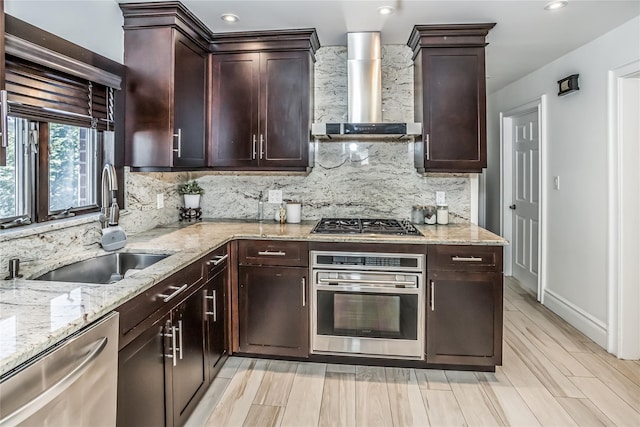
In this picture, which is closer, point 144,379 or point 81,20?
point 144,379

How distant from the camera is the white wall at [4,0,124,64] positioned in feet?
6.35

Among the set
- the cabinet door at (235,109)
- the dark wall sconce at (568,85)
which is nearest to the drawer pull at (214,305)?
the cabinet door at (235,109)

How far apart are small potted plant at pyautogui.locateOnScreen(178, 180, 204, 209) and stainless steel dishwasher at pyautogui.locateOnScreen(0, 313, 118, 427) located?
7.04 feet

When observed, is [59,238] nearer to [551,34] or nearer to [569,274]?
[551,34]

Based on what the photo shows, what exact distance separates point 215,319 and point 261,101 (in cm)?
167

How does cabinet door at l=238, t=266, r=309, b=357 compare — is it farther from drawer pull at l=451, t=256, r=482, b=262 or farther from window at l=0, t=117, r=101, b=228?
window at l=0, t=117, r=101, b=228

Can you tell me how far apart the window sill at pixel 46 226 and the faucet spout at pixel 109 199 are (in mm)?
→ 92

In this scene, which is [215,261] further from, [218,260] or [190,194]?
[190,194]

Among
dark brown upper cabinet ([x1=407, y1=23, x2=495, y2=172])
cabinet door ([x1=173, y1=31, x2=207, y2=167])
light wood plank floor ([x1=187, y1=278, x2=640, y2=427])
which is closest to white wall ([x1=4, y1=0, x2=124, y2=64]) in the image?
cabinet door ([x1=173, y1=31, x2=207, y2=167])

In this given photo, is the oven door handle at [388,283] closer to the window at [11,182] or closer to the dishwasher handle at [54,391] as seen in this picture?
the dishwasher handle at [54,391]

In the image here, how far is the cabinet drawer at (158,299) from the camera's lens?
61.2 inches

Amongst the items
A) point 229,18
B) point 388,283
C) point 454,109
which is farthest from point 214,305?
point 454,109

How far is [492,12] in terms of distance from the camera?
267 centimetres

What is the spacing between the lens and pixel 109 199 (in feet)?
8.18
